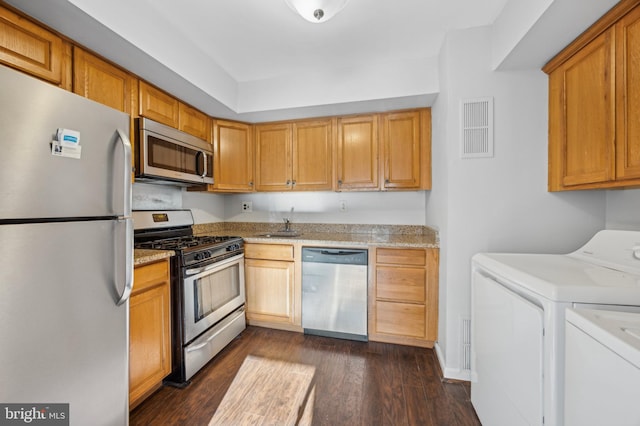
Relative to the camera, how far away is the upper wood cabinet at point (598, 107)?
1155mm

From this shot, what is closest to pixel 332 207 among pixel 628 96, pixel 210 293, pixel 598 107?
pixel 210 293

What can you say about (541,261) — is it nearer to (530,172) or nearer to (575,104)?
(530,172)

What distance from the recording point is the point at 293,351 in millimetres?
2191

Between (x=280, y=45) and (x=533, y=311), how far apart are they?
229 centimetres

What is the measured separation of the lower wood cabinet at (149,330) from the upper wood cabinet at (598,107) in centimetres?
261

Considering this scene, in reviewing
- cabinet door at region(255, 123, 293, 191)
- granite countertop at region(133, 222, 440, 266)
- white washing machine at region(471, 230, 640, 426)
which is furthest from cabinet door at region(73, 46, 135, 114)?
white washing machine at region(471, 230, 640, 426)

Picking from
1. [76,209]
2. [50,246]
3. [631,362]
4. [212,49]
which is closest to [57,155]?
[76,209]

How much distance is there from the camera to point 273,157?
115 inches

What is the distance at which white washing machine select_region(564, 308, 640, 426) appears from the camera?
0.62 metres

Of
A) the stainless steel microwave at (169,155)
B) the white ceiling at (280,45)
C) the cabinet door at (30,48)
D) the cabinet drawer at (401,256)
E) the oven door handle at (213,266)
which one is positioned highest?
the white ceiling at (280,45)

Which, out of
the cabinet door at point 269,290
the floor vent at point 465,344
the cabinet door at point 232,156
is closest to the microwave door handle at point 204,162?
the cabinet door at point 232,156

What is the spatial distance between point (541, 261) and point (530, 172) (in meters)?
0.73

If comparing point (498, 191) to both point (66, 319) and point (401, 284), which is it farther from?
point (66, 319)

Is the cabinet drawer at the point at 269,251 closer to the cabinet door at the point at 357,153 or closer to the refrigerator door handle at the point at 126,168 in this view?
the cabinet door at the point at 357,153
